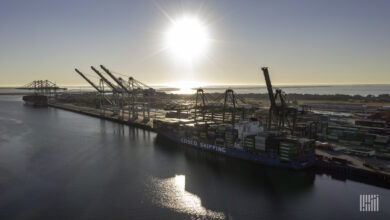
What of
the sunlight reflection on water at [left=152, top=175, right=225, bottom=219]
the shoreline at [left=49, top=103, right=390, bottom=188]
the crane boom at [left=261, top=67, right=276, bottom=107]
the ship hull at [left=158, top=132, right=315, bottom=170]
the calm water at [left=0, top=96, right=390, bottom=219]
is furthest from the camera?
the crane boom at [left=261, top=67, right=276, bottom=107]

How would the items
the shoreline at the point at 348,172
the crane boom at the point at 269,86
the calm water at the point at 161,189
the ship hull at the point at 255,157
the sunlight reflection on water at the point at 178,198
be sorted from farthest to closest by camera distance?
the crane boom at the point at 269,86 < the ship hull at the point at 255,157 < the shoreline at the point at 348,172 < the sunlight reflection on water at the point at 178,198 < the calm water at the point at 161,189

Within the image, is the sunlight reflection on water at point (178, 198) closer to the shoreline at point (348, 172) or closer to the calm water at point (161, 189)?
the calm water at point (161, 189)

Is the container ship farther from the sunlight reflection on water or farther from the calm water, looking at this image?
the sunlight reflection on water

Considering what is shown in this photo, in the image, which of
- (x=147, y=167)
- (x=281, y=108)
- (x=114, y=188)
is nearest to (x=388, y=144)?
(x=281, y=108)

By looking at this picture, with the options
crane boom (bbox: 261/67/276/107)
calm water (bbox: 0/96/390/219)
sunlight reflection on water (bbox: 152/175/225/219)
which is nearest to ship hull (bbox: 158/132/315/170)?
calm water (bbox: 0/96/390/219)

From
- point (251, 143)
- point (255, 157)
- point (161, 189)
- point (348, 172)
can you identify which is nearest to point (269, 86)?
point (251, 143)

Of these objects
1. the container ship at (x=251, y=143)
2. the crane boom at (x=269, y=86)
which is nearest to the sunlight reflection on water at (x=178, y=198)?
the container ship at (x=251, y=143)

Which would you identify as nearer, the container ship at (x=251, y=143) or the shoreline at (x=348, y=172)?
the shoreline at (x=348, y=172)
